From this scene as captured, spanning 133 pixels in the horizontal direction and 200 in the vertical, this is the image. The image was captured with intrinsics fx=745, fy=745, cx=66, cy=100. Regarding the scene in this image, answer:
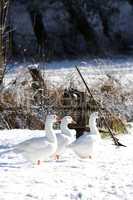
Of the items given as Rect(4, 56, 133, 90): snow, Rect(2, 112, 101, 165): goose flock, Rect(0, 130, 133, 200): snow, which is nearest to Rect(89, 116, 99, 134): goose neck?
Rect(2, 112, 101, 165): goose flock

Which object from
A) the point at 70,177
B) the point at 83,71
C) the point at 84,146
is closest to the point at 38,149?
the point at 84,146

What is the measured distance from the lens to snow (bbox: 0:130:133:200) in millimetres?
8047

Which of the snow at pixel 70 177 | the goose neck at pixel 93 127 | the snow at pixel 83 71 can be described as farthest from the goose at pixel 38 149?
the snow at pixel 83 71

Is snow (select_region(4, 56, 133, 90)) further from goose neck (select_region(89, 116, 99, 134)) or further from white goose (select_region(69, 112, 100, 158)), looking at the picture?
white goose (select_region(69, 112, 100, 158))

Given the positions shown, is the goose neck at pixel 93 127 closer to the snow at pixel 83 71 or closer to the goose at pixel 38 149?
the goose at pixel 38 149

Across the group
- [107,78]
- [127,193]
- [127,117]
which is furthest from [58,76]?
[127,193]

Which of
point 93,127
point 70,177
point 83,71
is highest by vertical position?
point 93,127

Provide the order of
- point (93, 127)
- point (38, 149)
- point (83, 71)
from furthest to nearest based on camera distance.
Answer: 1. point (83, 71)
2. point (93, 127)
3. point (38, 149)

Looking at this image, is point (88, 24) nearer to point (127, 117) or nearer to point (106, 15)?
point (106, 15)

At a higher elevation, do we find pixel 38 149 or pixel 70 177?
pixel 38 149

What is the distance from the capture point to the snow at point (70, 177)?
317 inches

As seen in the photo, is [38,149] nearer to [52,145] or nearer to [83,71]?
[52,145]

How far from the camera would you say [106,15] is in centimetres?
2884

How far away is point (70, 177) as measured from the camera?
887cm
